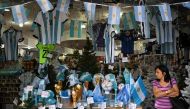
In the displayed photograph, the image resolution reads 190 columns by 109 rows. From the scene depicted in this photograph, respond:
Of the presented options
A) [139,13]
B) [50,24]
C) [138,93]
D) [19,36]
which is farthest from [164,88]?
[19,36]

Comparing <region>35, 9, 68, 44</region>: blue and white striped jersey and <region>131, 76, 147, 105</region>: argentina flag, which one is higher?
<region>35, 9, 68, 44</region>: blue and white striped jersey

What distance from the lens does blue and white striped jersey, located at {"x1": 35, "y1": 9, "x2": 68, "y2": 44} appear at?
286 inches

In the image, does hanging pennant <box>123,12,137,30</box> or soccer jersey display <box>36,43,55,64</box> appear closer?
soccer jersey display <box>36,43,55,64</box>

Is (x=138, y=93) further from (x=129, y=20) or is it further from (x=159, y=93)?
(x=129, y=20)

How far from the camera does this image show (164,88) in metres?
6.14

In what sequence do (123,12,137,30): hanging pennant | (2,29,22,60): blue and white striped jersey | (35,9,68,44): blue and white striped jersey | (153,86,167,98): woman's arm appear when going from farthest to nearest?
1. (2,29,22,60): blue and white striped jersey
2. (123,12,137,30): hanging pennant
3. (35,9,68,44): blue and white striped jersey
4. (153,86,167,98): woman's arm

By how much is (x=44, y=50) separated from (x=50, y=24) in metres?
0.54

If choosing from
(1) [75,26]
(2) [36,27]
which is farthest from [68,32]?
(2) [36,27]

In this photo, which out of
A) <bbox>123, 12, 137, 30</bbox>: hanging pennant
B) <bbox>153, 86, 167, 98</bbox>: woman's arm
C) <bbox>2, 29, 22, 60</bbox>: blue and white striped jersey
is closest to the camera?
<bbox>153, 86, 167, 98</bbox>: woman's arm

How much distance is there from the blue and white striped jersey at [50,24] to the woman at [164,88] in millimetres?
2159

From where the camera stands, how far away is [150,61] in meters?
8.55

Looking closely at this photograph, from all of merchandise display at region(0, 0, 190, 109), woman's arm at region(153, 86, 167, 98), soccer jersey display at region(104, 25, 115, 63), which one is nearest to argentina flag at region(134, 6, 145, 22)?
merchandise display at region(0, 0, 190, 109)

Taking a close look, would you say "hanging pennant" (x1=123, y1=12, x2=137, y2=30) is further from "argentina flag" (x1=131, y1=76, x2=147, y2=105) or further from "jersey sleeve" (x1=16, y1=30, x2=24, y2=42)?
"jersey sleeve" (x1=16, y1=30, x2=24, y2=42)

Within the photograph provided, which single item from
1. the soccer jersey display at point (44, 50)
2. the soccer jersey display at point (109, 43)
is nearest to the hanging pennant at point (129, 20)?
the soccer jersey display at point (109, 43)
